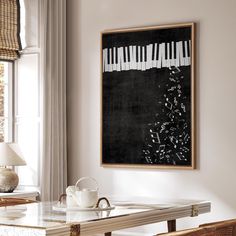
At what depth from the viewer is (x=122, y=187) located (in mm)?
6797

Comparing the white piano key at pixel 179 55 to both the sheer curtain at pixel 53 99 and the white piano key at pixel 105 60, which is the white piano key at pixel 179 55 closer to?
the white piano key at pixel 105 60

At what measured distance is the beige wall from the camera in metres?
6.25

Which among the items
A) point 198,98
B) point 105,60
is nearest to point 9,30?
point 105,60

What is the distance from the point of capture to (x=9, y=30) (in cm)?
692

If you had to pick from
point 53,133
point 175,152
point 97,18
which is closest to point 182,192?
point 175,152

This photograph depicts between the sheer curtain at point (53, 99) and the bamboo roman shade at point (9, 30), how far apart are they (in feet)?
0.93

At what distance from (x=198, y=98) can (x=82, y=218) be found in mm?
2966

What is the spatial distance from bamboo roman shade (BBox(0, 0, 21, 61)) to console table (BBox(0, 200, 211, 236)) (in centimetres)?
276

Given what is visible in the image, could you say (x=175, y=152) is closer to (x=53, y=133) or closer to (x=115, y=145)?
(x=115, y=145)

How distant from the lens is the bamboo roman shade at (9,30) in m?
6.83

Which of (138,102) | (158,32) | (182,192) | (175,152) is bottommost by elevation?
(182,192)

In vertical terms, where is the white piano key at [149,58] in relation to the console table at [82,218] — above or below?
above

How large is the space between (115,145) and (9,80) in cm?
141

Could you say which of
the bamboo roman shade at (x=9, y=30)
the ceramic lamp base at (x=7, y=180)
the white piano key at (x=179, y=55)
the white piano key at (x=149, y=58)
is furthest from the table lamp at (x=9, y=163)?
the white piano key at (x=179, y=55)
